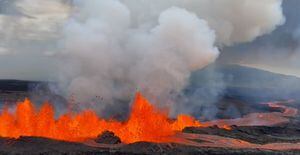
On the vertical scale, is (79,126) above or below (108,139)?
above

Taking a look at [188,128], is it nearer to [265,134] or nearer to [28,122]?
[265,134]

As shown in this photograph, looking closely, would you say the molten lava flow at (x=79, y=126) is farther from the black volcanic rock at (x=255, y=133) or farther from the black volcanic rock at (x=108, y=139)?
the black volcanic rock at (x=255, y=133)

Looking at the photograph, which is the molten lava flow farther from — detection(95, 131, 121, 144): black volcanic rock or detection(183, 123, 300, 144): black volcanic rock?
detection(183, 123, 300, 144): black volcanic rock

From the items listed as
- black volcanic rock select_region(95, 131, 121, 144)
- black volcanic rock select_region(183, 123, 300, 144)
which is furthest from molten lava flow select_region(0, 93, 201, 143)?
black volcanic rock select_region(183, 123, 300, 144)

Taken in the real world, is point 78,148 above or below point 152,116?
below

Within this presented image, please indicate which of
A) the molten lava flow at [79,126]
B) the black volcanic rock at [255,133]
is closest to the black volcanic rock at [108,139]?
the molten lava flow at [79,126]

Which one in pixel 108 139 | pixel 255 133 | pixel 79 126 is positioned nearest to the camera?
pixel 108 139


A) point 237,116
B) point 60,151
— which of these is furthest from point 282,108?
point 60,151

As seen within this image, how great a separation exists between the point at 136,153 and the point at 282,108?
121284 millimetres

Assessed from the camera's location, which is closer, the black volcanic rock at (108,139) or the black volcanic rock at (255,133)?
the black volcanic rock at (108,139)

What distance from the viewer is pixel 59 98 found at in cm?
12412

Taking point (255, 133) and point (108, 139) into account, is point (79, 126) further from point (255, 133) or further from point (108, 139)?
point (255, 133)

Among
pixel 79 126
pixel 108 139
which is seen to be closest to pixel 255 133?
pixel 79 126

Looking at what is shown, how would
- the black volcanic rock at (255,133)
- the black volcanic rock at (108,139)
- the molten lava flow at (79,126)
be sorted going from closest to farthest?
the black volcanic rock at (108,139) → the molten lava flow at (79,126) → the black volcanic rock at (255,133)
